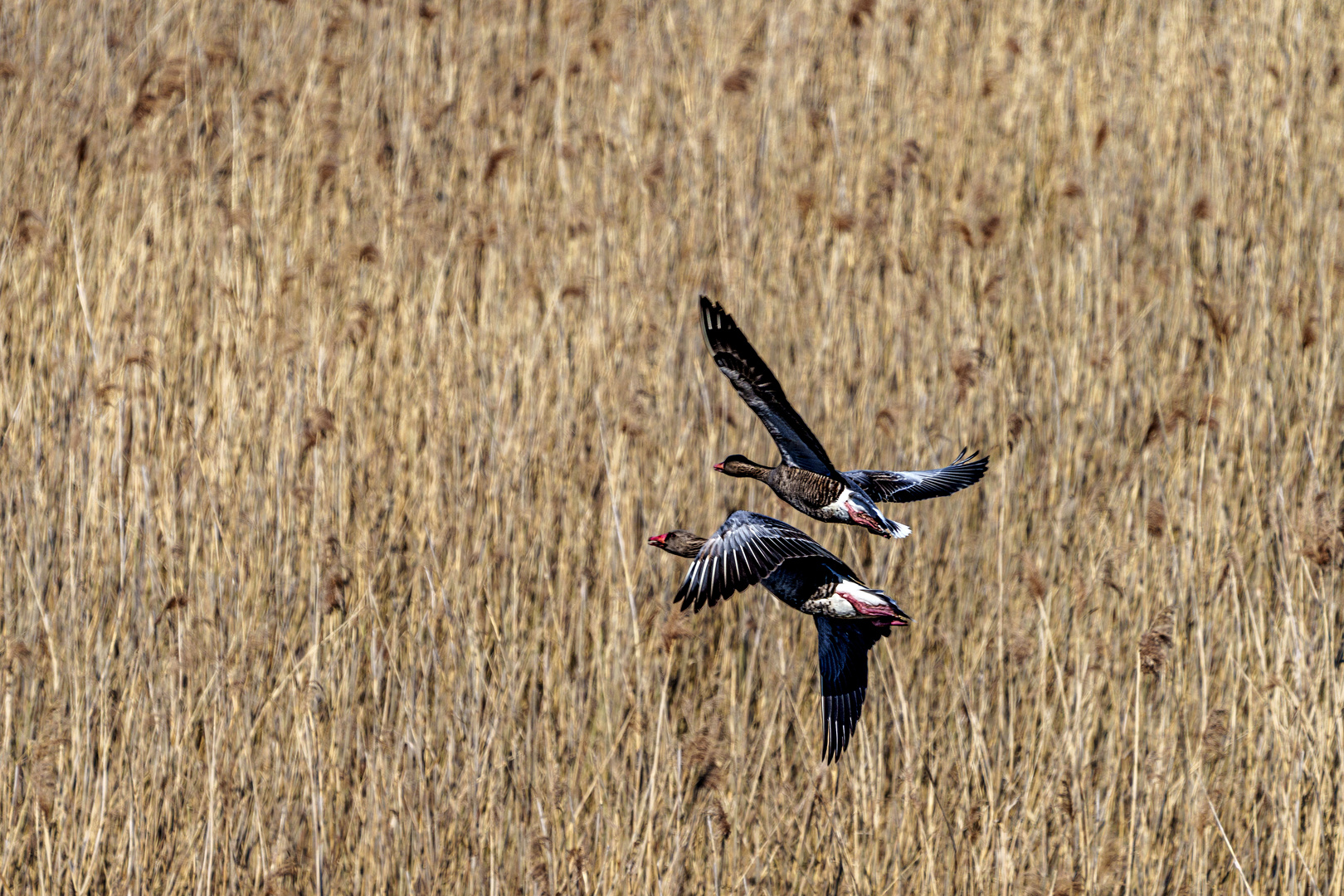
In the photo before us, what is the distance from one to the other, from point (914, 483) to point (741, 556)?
2.94ft

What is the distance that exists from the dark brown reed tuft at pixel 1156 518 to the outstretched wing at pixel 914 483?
2.74ft

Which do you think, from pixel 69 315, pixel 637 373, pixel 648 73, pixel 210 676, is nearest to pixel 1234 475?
pixel 637 373

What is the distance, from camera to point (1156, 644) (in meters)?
3.09

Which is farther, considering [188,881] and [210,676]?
[210,676]

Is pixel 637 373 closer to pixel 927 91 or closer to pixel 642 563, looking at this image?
pixel 642 563

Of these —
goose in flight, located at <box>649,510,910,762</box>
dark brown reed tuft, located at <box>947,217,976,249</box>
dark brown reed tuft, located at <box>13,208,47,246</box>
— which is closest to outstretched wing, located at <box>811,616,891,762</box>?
goose in flight, located at <box>649,510,910,762</box>

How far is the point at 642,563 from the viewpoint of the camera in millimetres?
3873

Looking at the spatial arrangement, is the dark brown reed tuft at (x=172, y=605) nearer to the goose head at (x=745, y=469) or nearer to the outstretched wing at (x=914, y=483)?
the goose head at (x=745, y=469)

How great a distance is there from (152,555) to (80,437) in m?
0.52

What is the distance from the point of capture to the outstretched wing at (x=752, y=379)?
7.18ft

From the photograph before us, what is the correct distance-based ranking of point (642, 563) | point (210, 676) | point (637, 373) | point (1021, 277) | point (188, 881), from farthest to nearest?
1. point (1021, 277)
2. point (637, 373)
3. point (642, 563)
4. point (210, 676)
5. point (188, 881)

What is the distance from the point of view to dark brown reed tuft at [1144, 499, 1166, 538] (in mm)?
3629

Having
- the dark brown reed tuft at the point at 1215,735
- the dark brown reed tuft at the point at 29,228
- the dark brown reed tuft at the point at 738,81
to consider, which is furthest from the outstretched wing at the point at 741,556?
the dark brown reed tuft at the point at 738,81

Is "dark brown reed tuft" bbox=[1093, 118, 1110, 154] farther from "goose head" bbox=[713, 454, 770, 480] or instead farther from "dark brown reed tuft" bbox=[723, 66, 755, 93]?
"goose head" bbox=[713, 454, 770, 480]
